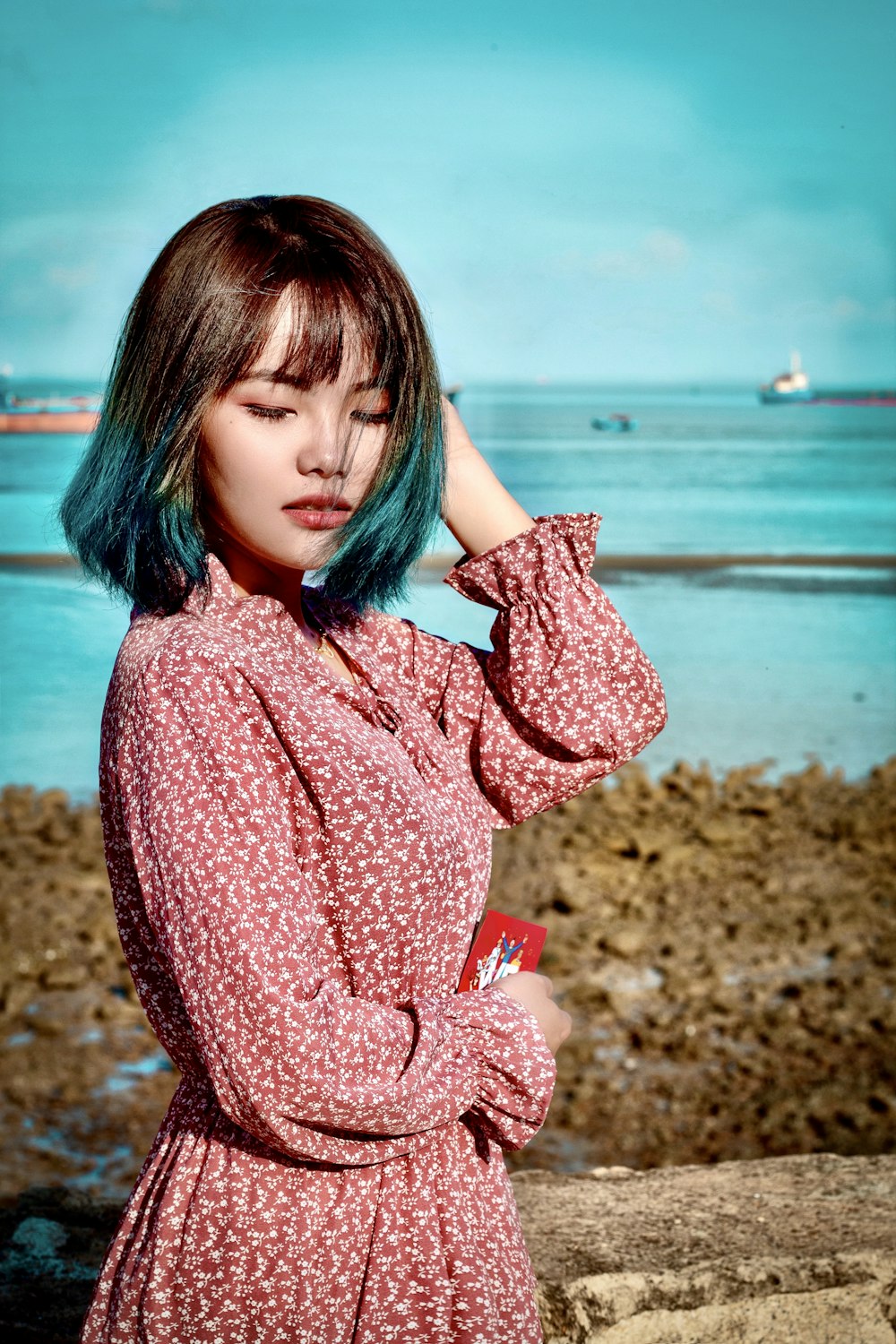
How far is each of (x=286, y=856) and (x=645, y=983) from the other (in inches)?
114

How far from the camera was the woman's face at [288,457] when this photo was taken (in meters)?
1.19

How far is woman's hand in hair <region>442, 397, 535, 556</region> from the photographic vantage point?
145 cm

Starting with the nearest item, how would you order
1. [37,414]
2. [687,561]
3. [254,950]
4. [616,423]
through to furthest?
[254,950] → [687,561] → [37,414] → [616,423]

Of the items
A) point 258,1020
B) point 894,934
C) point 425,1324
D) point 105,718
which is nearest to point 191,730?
point 105,718

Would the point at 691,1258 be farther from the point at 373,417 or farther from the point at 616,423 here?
the point at 616,423

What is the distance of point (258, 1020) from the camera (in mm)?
1046

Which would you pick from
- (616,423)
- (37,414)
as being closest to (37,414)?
(37,414)

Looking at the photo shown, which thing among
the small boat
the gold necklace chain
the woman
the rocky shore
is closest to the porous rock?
the rocky shore

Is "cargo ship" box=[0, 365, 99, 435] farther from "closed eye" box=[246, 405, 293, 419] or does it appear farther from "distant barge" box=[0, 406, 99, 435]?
"closed eye" box=[246, 405, 293, 419]

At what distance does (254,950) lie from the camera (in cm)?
105

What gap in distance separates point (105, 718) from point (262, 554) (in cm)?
21

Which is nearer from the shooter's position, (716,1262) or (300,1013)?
(300,1013)

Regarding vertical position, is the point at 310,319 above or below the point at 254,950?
above

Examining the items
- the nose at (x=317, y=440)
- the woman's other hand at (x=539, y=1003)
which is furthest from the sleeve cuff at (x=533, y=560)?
the woman's other hand at (x=539, y=1003)
